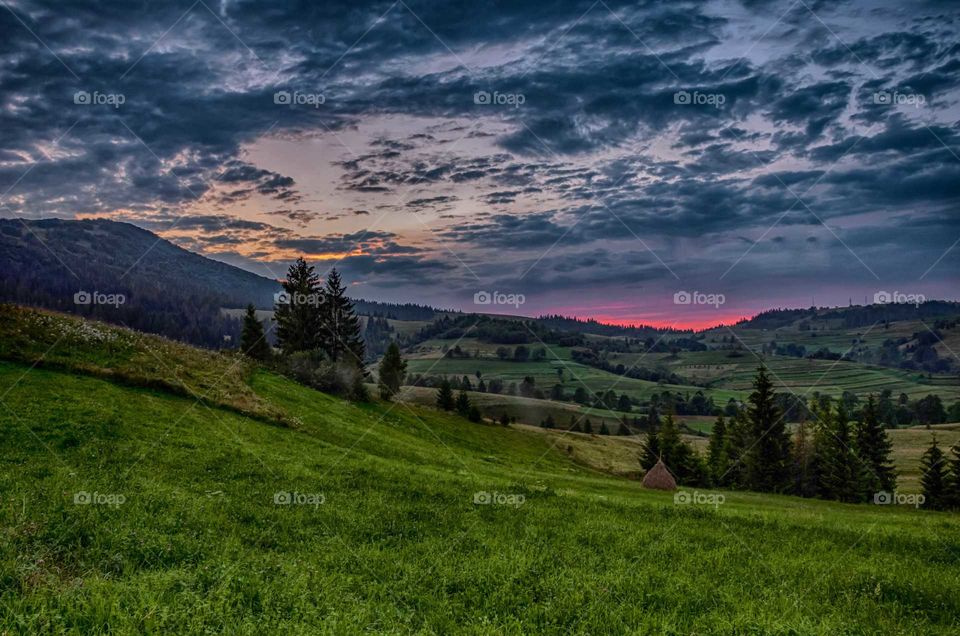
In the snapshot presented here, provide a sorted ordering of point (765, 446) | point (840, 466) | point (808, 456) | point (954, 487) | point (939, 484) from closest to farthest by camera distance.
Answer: point (954, 487) < point (939, 484) < point (840, 466) < point (765, 446) < point (808, 456)

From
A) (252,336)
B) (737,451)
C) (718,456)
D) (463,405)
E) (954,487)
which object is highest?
(252,336)

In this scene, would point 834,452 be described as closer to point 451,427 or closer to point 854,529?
point 451,427

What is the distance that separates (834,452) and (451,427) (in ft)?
191

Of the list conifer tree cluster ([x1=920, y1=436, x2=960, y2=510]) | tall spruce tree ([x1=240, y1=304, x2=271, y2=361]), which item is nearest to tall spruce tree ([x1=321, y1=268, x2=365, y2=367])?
tall spruce tree ([x1=240, y1=304, x2=271, y2=361])

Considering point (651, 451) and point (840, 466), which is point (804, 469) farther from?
point (651, 451)

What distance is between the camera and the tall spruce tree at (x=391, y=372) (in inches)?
3348

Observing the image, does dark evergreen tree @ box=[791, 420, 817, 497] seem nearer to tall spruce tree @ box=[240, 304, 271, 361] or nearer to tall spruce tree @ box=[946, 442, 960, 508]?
tall spruce tree @ box=[946, 442, 960, 508]

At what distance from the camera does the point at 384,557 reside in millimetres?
9641

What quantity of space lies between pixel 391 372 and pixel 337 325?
12.4 metres

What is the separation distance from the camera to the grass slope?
671cm

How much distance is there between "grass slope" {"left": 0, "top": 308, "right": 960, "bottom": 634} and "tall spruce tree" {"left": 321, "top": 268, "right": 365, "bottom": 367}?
2600 inches

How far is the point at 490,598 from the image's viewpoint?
7996 millimetres

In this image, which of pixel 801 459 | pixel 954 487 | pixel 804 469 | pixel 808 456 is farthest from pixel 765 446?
pixel 954 487

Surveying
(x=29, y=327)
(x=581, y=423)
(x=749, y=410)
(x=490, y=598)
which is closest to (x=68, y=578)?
(x=490, y=598)
